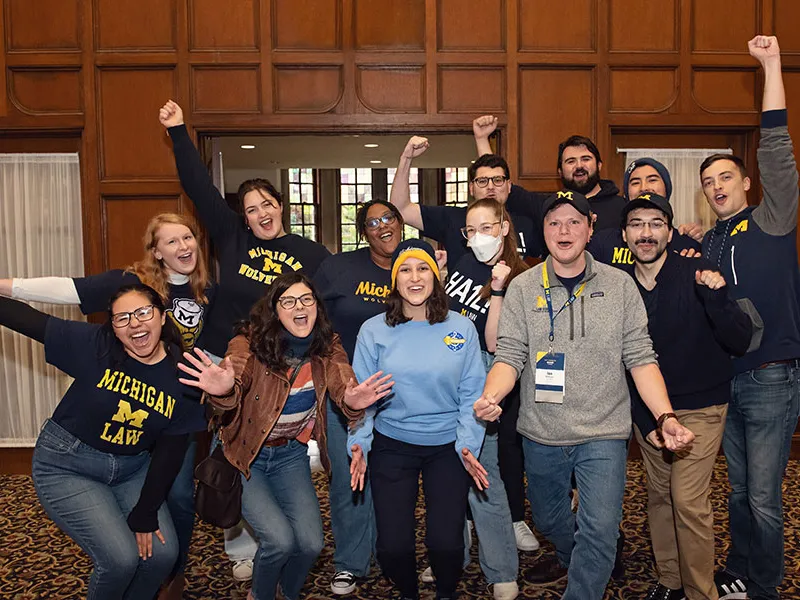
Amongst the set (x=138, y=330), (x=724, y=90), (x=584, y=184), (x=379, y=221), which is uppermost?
(x=724, y=90)

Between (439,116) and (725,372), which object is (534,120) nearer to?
(439,116)

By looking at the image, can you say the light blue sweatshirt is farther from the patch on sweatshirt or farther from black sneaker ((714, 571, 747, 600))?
black sneaker ((714, 571, 747, 600))

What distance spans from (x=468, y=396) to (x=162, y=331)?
1356mm

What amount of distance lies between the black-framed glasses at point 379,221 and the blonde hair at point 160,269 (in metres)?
0.88

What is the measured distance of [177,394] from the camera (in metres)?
2.94

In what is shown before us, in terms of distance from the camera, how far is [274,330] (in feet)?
10.2

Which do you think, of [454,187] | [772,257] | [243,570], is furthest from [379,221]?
[454,187]

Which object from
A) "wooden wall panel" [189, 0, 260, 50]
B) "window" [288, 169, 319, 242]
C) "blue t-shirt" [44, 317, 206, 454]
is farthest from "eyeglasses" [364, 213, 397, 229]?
"window" [288, 169, 319, 242]

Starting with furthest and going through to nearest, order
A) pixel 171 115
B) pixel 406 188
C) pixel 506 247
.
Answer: pixel 406 188 → pixel 171 115 → pixel 506 247

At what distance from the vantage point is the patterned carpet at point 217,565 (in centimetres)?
353

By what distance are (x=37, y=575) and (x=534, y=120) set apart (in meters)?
4.50

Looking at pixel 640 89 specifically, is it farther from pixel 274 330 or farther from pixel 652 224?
pixel 274 330

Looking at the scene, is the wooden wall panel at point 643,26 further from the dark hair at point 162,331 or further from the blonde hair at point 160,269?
the dark hair at point 162,331

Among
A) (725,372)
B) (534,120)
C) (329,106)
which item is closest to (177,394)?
(725,372)
